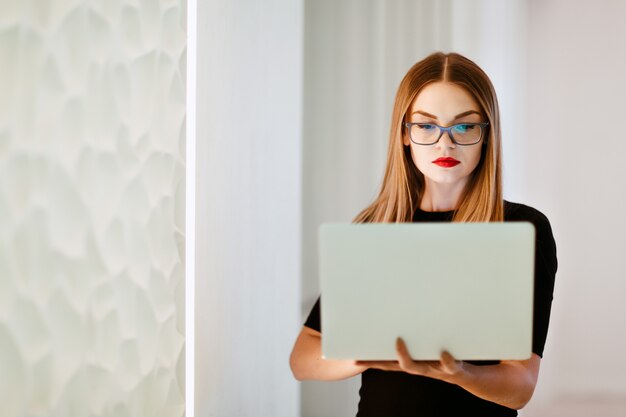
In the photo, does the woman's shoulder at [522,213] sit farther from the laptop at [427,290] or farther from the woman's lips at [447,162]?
the laptop at [427,290]

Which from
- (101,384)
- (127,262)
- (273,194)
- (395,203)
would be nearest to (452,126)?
(395,203)

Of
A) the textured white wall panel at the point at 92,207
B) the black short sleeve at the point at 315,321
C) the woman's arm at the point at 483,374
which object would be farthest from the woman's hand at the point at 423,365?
the textured white wall panel at the point at 92,207

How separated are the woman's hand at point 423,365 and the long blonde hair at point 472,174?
1.42 ft

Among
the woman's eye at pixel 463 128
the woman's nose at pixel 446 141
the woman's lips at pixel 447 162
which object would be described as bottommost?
the woman's lips at pixel 447 162

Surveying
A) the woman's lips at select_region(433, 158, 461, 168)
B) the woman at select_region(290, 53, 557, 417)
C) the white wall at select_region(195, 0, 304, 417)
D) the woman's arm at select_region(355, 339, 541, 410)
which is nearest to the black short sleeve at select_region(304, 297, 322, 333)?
the woman at select_region(290, 53, 557, 417)

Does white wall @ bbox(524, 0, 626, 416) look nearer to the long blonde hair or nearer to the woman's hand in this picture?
the long blonde hair

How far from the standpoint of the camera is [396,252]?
1.26 meters

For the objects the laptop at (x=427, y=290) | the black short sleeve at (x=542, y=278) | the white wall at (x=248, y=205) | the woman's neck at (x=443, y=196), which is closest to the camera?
the laptop at (x=427, y=290)

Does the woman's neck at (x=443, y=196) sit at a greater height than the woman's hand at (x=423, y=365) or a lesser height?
greater

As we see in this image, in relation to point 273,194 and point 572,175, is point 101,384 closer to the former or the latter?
point 273,194

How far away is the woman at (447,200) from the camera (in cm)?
158

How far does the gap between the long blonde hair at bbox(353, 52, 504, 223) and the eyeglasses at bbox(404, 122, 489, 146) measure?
3 centimetres

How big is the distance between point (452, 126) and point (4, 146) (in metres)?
0.96

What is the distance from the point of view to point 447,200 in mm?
1774
